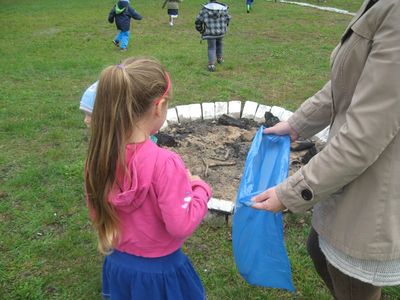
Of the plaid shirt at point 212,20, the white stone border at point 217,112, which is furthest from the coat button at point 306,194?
the plaid shirt at point 212,20

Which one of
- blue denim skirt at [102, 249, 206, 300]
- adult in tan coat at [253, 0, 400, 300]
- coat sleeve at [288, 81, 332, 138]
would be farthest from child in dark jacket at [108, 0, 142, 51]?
adult in tan coat at [253, 0, 400, 300]

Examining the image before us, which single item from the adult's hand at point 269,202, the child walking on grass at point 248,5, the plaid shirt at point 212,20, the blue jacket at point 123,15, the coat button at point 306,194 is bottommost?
the child walking on grass at point 248,5

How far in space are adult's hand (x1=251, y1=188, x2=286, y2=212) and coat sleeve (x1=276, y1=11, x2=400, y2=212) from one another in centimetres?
15

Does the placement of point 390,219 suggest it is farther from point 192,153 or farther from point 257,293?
point 192,153

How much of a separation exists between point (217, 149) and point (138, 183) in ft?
9.28

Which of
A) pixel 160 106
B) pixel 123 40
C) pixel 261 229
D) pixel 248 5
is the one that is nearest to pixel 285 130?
pixel 261 229

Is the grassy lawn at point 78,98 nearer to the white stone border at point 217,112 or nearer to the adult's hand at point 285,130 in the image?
the white stone border at point 217,112

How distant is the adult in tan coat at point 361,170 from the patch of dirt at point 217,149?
2.06 metres

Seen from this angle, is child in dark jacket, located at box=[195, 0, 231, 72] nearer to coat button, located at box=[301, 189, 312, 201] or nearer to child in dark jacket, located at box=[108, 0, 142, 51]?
child in dark jacket, located at box=[108, 0, 142, 51]

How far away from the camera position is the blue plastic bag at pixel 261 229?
1.98 metres

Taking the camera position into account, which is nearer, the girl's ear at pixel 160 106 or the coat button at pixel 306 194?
the coat button at pixel 306 194

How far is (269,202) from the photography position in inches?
66.1

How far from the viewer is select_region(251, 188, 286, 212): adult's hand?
1.66m

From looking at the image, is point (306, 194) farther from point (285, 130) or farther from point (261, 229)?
point (285, 130)
